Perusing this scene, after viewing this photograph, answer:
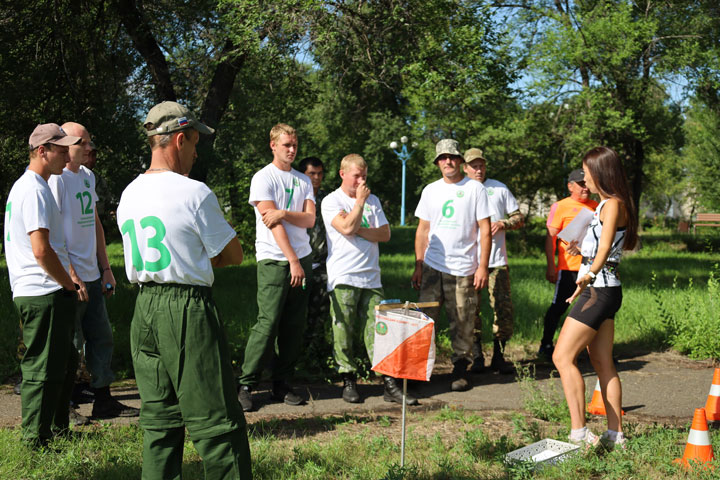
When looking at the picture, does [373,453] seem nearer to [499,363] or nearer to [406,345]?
[406,345]

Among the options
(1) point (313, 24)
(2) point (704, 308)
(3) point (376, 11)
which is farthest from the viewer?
(3) point (376, 11)

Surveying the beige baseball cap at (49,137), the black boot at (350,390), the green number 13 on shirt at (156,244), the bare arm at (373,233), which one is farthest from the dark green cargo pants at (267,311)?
the green number 13 on shirt at (156,244)

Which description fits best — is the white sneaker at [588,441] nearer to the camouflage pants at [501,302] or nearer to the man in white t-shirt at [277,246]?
the man in white t-shirt at [277,246]

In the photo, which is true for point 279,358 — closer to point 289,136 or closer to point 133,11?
point 289,136

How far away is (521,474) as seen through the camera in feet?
13.4

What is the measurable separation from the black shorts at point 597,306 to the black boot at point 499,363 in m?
2.77

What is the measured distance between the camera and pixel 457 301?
6.67 m

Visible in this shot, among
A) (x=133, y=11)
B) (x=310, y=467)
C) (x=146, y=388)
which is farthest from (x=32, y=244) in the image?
(x=133, y=11)

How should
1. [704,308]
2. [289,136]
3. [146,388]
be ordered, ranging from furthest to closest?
[704,308]
[289,136]
[146,388]

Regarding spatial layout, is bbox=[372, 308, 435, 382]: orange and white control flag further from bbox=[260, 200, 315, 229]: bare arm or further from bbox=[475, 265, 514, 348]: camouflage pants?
bbox=[475, 265, 514, 348]: camouflage pants

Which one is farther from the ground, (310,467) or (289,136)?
(289,136)

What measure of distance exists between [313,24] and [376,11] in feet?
4.24

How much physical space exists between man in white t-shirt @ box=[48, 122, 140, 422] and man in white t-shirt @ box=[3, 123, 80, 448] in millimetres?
500

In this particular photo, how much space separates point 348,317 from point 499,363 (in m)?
2.08
